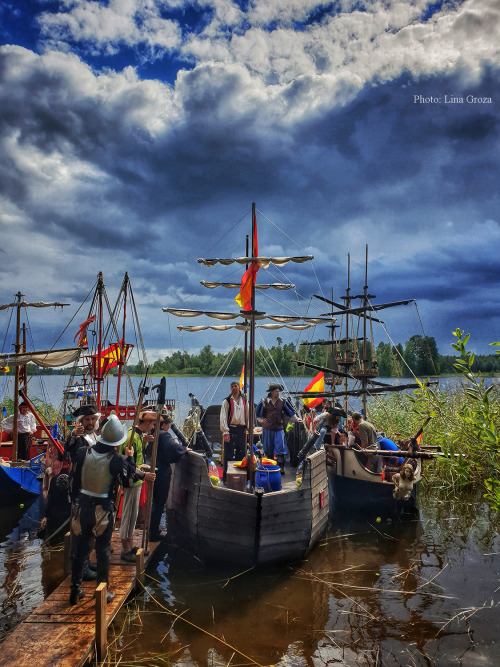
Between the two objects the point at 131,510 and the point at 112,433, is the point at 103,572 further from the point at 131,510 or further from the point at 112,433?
the point at 112,433

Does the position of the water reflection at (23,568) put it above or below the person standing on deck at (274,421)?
below

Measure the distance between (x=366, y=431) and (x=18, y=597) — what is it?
27.1 feet

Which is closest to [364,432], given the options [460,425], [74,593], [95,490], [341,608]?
[460,425]

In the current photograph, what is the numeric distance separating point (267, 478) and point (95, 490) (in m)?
3.30

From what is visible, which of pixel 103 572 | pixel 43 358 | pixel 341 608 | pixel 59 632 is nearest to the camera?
pixel 59 632

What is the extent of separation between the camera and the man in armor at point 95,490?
5652 millimetres

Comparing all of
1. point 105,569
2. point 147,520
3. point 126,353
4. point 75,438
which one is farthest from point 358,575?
point 126,353

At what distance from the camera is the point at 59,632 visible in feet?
16.7

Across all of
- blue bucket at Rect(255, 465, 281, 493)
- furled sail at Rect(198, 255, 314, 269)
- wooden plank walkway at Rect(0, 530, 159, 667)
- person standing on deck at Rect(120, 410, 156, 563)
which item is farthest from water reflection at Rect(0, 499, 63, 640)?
furled sail at Rect(198, 255, 314, 269)

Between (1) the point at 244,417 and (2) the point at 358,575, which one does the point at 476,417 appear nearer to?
(2) the point at 358,575

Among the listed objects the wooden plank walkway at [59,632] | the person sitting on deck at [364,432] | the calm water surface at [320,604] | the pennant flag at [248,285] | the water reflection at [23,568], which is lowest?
the water reflection at [23,568]

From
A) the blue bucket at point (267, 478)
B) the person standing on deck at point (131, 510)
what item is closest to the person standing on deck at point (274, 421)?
the blue bucket at point (267, 478)

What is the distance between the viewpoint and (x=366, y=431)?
11773mm

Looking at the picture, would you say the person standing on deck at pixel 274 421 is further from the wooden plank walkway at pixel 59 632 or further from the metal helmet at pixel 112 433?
the metal helmet at pixel 112 433
